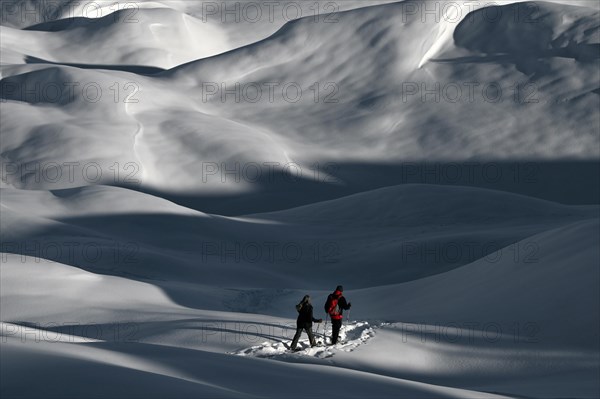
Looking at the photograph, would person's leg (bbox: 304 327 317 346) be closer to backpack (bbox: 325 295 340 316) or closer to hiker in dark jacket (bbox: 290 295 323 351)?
hiker in dark jacket (bbox: 290 295 323 351)

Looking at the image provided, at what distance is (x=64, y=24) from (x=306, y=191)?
1358 inches

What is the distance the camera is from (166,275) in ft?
66.5

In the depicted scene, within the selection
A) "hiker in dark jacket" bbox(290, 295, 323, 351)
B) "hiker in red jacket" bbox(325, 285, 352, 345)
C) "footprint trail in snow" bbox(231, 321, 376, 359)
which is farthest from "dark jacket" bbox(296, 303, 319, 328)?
"footprint trail in snow" bbox(231, 321, 376, 359)

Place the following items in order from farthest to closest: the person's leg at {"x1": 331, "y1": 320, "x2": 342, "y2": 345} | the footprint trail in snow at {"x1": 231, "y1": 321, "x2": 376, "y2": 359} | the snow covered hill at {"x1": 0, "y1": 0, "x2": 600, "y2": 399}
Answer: the person's leg at {"x1": 331, "y1": 320, "x2": 342, "y2": 345}
the footprint trail in snow at {"x1": 231, "y1": 321, "x2": 376, "y2": 359}
the snow covered hill at {"x1": 0, "y1": 0, "x2": 600, "y2": 399}

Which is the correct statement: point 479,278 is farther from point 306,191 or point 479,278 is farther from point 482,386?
point 306,191

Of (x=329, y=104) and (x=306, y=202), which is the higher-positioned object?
(x=329, y=104)

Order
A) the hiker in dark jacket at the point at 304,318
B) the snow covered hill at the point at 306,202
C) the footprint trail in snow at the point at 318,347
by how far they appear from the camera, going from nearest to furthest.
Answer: the snow covered hill at the point at 306,202, the hiker in dark jacket at the point at 304,318, the footprint trail in snow at the point at 318,347

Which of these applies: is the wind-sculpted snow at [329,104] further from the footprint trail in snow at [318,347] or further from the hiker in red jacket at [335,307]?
the hiker in red jacket at [335,307]

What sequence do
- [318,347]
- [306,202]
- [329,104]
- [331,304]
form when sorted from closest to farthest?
[331,304], [318,347], [306,202], [329,104]

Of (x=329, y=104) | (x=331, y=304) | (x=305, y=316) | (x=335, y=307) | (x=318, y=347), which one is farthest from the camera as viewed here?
(x=329, y=104)

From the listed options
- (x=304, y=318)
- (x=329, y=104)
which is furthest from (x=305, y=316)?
(x=329, y=104)

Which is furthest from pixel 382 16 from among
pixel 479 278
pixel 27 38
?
pixel 479 278

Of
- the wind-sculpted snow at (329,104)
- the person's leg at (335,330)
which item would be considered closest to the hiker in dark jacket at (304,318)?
the person's leg at (335,330)

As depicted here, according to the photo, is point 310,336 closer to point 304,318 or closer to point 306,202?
point 304,318
